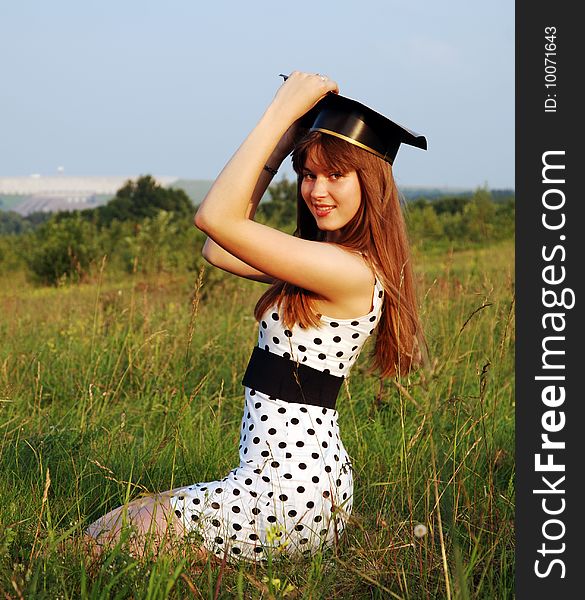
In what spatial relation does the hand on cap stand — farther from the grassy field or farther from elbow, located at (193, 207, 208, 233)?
the grassy field

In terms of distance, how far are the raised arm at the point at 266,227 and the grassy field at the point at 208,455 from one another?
1.51ft

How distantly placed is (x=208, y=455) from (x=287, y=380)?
94 cm

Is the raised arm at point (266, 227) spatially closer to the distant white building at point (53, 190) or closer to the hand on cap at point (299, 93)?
the hand on cap at point (299, 93)

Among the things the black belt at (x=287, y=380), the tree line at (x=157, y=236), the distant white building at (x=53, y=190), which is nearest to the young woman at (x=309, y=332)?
the black belt at (x=287, y=380)

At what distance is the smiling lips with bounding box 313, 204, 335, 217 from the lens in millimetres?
2467

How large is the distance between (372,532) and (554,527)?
1.89 feet

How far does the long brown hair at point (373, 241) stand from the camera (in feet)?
7.93

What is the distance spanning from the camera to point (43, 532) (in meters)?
2.34

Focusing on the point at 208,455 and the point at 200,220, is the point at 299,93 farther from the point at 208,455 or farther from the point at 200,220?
the point at 208,455

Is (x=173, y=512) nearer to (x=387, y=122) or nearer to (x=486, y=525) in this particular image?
(x=486, y=525)

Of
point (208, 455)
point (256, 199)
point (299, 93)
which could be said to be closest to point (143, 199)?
point (208, 455)

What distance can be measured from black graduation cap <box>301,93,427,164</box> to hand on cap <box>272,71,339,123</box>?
6 centimetres

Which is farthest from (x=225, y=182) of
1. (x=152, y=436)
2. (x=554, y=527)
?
(x=152, y=436)

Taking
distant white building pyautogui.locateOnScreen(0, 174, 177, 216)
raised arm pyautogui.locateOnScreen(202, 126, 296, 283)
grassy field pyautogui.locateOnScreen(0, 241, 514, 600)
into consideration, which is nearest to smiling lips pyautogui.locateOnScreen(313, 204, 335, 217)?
raised arm pyautogui.locateOnScreen(202, 126, 296, 283)
